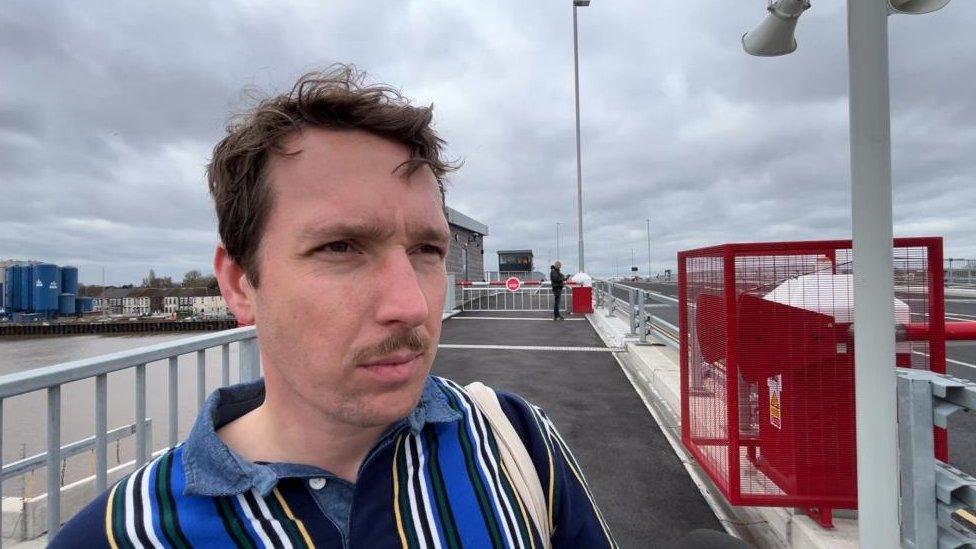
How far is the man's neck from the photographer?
40.0 inches

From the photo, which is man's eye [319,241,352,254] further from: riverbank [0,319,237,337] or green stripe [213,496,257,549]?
riverbank [0,319,237,337]

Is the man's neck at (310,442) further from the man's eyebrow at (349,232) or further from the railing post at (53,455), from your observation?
the railing post at (53,455)

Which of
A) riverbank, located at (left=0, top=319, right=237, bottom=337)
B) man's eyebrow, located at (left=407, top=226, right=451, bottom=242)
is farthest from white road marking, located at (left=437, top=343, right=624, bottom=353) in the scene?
riverbank, located at (left=0, top=319, right=237, bottom=337)

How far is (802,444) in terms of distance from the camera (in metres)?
2.35

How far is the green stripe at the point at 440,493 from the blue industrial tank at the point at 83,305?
18.7 m

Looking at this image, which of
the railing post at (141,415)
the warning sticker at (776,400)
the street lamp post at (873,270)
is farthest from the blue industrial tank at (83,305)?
the street lamp post at (873,270)

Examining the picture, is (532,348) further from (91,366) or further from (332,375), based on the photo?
(332,375)

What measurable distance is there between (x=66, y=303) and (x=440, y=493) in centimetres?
1714

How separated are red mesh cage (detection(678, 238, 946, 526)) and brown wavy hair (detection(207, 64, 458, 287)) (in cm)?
200

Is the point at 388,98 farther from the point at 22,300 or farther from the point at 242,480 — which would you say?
the point at 22,300

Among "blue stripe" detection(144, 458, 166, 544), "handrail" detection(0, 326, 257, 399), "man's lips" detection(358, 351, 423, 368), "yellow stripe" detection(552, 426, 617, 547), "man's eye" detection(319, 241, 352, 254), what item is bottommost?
"yellow stripe" detection(552, 426, 617, 547)

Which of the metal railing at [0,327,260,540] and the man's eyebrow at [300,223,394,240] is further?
the metal railing at [0,327,260,540]

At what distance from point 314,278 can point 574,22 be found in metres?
17.3

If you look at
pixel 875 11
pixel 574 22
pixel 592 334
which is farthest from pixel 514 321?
pixel 875 11
